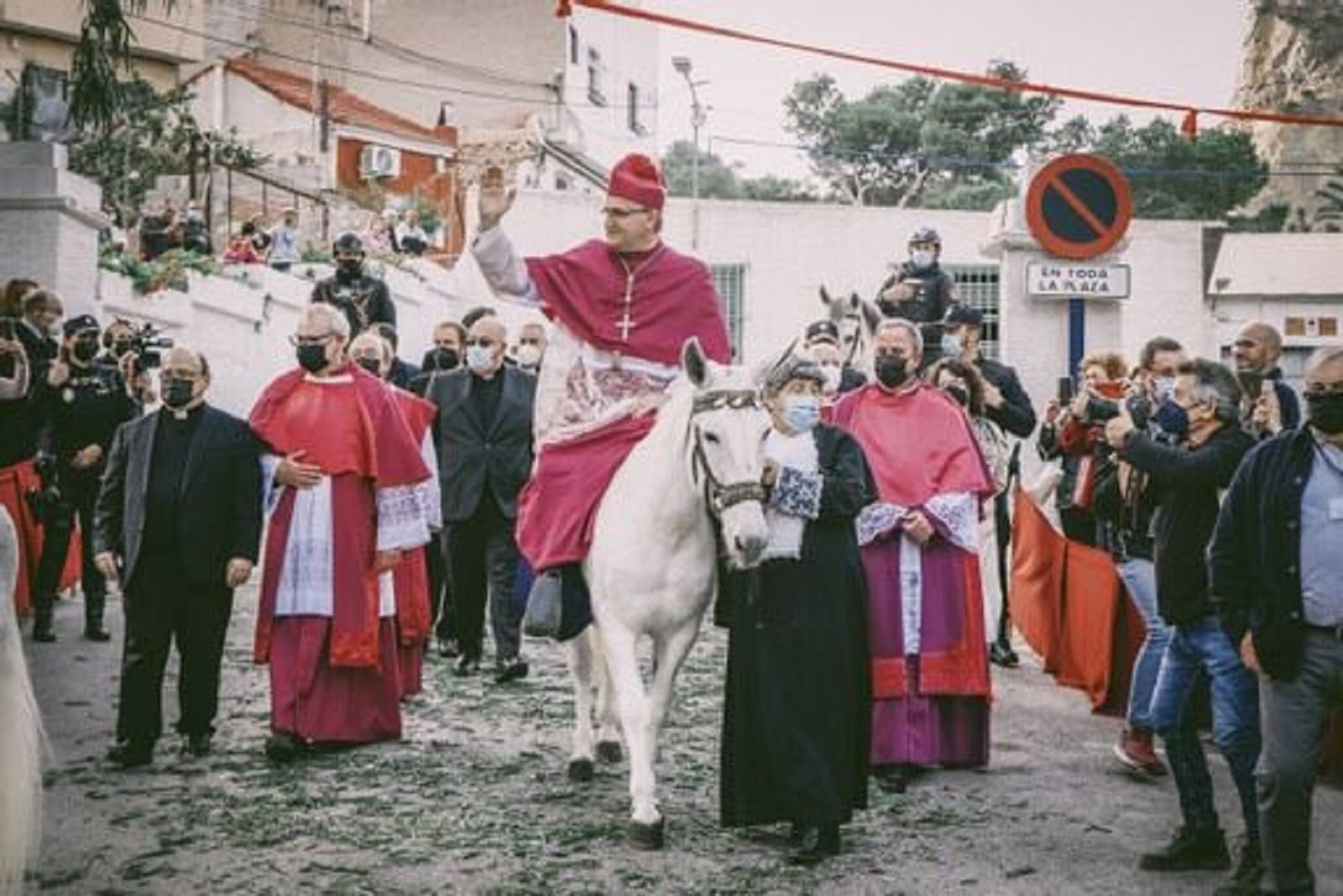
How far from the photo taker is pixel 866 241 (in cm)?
3262

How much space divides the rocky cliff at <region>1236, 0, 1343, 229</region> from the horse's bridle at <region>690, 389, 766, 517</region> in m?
45.6

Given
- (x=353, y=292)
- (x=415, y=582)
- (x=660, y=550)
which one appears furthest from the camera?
(x=353, y=292)

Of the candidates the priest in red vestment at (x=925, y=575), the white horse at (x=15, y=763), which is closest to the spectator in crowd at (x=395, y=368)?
the priest in red vestment at (x=925, y=575)

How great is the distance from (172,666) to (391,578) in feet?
8.91

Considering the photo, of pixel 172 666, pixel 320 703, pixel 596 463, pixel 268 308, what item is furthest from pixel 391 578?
pixel 268 308

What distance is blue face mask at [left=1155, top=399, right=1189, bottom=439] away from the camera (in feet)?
21.4

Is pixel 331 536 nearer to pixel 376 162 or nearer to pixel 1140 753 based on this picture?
pixel 1140 753

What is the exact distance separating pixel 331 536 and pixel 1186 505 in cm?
428

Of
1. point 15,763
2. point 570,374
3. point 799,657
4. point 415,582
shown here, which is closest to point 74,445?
point 415,582

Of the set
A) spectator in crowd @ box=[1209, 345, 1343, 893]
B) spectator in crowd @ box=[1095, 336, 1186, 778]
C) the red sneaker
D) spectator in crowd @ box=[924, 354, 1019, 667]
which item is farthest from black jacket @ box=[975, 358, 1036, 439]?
spectator in crowd @ box=[1209, 345, 1343, 893]

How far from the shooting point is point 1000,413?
394 inches

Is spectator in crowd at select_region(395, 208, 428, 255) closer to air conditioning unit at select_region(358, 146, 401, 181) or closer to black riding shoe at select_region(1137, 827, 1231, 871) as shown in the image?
air conditioning unit at select_region(358, 146, 401, 181)

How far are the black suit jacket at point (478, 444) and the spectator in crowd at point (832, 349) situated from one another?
76.8 inches

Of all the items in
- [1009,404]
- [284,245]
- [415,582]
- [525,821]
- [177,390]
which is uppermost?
[284,245]
